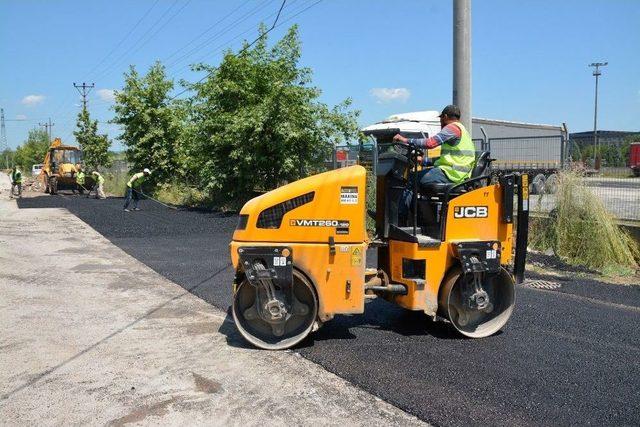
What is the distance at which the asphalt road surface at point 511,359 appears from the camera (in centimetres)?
409

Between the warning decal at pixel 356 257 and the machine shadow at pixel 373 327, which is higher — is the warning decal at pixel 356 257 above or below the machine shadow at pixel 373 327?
above

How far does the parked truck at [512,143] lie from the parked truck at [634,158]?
144 centimetres

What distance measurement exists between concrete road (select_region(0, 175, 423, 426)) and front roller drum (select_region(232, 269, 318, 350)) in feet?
0.46

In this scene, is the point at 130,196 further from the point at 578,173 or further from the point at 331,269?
the point at 331,269

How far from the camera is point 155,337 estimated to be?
19.1 ft

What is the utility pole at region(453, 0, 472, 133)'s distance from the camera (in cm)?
964

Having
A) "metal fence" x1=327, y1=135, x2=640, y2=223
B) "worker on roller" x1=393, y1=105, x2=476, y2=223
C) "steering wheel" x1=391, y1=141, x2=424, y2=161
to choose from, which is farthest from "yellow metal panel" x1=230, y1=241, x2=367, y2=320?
"metal fence" x1=327, y1=135, x2=640, y2=223

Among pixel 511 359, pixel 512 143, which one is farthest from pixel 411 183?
pixel 512 143

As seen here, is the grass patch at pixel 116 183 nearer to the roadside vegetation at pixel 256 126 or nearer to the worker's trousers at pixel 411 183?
the roadside vegetation at pixel 256 126

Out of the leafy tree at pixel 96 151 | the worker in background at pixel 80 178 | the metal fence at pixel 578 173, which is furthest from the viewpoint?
the leafy tree at pixel 96 151

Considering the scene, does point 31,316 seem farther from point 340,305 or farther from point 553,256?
point 553,256

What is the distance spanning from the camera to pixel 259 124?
54.8 feet

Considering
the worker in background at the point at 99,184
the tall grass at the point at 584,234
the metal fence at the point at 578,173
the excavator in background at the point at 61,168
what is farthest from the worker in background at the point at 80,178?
the tall grass at the point at 584,234

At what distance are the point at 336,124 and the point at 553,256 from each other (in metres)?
8.30
